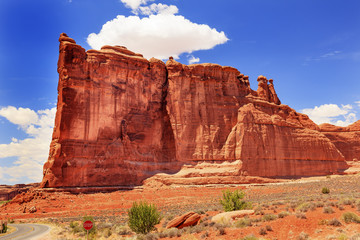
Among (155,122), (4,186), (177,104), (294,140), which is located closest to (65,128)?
(155,122)

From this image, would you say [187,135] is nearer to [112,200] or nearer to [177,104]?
[177,104]

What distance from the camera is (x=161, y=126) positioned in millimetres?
48031

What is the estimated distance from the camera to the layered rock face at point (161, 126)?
3828cm

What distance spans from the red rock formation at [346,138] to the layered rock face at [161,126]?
16.2 m

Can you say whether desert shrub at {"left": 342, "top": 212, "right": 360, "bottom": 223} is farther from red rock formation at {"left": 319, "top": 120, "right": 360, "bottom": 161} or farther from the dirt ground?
red rock formation at {"left": 319, "top": 120, "right": 360, "bottom": 161}

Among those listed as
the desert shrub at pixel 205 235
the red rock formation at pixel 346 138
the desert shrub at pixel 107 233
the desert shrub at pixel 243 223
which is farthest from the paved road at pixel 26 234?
the red rock formation at pixel 346 138

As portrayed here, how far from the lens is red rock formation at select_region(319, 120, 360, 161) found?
71938 mm

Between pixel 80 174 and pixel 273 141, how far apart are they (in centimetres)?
3127

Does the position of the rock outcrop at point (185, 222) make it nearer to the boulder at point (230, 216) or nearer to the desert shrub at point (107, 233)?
the boulder at point (230, 216)

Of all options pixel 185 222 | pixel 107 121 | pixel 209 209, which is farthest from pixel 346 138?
pixel 185 222

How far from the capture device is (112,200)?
111 ft

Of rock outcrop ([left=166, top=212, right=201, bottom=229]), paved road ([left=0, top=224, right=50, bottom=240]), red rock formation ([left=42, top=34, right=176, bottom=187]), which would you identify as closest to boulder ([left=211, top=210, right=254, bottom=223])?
rock outcrop ([left=166, top=212, right=201, bottom=229])

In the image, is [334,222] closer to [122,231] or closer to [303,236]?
[303,236]

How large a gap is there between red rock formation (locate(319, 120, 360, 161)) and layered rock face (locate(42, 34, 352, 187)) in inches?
637
